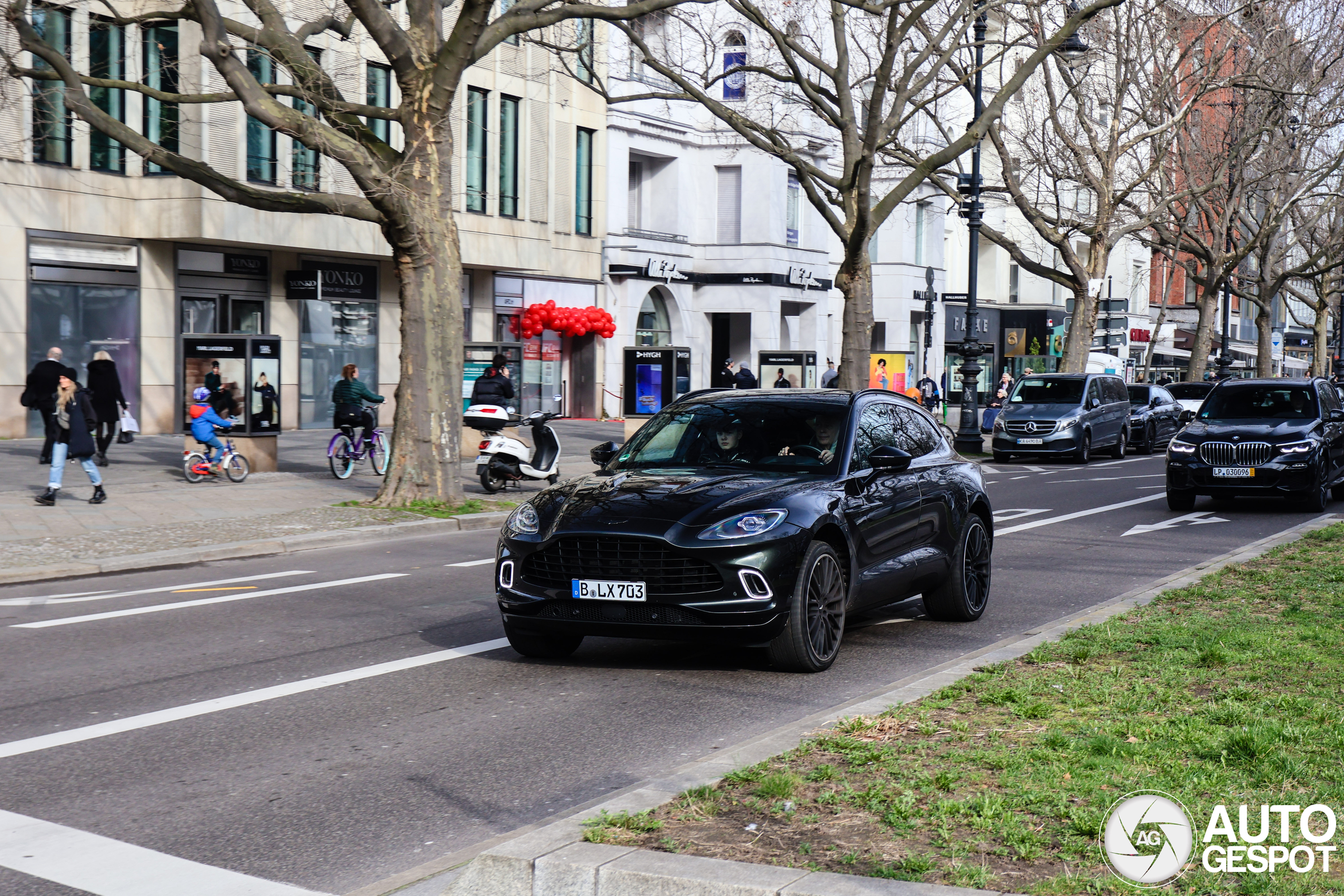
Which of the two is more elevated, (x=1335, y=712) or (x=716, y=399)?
(x=716, y=399)

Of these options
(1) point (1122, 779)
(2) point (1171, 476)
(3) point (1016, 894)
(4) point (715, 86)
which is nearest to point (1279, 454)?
(2) point (1171, 476)

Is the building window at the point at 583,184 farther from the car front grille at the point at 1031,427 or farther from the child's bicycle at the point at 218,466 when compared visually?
the child's bicycle at the point at 218,466

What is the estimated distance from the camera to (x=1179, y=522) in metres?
17.3

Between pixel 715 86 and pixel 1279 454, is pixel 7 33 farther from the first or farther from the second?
pixel 715 86

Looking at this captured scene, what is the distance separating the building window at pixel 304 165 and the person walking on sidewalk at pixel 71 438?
43.6ft

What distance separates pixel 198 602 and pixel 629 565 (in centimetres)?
472

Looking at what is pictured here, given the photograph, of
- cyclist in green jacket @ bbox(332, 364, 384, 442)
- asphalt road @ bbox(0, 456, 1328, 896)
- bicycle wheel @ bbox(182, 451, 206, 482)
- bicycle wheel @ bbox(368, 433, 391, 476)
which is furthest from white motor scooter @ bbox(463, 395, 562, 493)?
asphalt road @ bbox(0, 456, 1328, 896)

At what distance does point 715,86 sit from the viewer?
46.8m

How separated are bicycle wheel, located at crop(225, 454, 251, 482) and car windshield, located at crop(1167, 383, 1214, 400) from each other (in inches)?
1063

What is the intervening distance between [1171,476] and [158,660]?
45.0ft

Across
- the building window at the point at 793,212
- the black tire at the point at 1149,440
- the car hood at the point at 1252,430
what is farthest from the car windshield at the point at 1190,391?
the car hood at the point at 1252,430

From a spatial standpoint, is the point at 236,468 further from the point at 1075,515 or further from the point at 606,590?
the point at 606,590

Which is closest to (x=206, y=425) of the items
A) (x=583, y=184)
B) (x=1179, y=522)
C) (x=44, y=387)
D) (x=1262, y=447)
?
(x=44, y=387)

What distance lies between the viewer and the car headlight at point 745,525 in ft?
25.0
